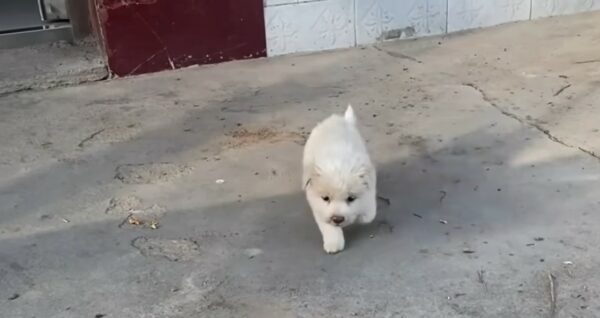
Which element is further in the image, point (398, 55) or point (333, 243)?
point (398, 55)

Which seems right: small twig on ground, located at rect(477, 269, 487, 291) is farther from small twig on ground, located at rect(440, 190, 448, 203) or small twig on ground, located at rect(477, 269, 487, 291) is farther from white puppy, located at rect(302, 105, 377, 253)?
small twig on ground, located at rect(440, 190, 448, 203)

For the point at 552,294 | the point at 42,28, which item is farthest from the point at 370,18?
the point at 552,294

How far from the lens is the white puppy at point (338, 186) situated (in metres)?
2.91

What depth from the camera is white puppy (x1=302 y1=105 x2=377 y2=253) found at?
2.91m

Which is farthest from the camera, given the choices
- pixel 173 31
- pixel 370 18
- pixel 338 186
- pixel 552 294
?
pixel 370 18

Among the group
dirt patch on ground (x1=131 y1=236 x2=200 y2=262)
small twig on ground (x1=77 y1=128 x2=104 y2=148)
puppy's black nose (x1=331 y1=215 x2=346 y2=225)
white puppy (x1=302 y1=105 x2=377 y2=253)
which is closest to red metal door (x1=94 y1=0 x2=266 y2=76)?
small twig on ground (x1=77 y1=128 x2=104 y2=148)

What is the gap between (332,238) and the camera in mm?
3115

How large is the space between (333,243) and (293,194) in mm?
645

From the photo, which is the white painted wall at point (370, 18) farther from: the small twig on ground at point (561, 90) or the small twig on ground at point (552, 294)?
the small twig on ground at point (552, 294)

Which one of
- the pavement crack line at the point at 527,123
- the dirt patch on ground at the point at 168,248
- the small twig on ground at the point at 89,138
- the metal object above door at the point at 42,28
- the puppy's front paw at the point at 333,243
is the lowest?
the pavement crack line at the point at 527,123

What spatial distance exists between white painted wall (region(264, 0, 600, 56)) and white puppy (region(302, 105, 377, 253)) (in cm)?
324

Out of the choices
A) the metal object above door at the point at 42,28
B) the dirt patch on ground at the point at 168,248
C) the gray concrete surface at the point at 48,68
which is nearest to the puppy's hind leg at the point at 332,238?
the dirt patch on ground at the point at 168,248

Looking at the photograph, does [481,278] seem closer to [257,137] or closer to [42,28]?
[257,137]

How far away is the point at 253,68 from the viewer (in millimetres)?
5957
